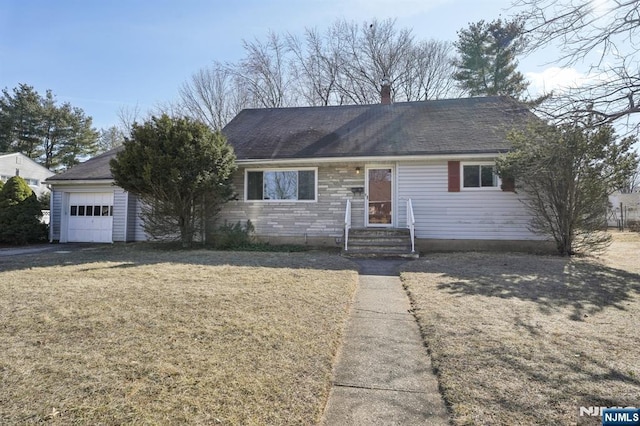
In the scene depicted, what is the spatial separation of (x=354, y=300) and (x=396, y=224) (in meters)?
6.02

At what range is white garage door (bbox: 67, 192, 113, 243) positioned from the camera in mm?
13219

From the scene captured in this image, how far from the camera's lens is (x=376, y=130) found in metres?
12.1

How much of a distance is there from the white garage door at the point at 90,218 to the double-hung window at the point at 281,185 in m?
6.20

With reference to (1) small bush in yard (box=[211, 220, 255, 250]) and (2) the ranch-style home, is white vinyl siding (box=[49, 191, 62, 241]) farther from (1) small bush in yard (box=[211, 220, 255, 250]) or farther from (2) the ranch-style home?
(1) small bush in yard (box=[211, 220, 255, 250])

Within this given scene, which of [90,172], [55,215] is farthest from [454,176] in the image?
[55,215]

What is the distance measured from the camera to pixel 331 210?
10.9m

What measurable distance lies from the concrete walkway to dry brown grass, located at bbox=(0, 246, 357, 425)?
6.1 inches

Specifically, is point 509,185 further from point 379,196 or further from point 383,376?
point 383,376

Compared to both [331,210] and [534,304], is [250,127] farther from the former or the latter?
[534,304]

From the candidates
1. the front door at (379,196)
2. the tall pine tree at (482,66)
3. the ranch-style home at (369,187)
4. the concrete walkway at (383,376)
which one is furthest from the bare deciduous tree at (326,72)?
the concrete walkway at (383,376)

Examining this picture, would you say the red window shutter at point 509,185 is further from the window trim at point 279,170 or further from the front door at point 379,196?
the window trim at point 279,170

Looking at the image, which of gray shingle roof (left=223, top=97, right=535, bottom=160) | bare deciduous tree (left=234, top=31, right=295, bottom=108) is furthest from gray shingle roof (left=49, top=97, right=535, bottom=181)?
bare deciduous tree (left=234, top=31, right=295, bottom=108)

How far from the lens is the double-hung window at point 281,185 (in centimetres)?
1117

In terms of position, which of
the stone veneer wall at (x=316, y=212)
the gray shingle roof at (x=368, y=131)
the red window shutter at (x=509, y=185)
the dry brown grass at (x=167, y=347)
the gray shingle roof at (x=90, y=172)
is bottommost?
the dry brown grass at (x=167, y=347)
